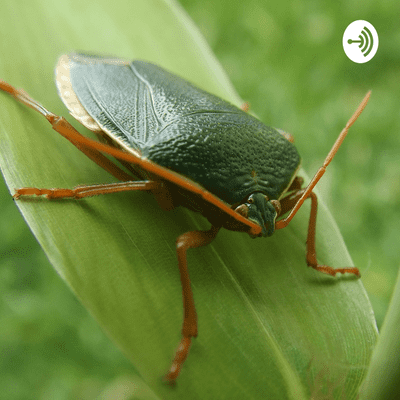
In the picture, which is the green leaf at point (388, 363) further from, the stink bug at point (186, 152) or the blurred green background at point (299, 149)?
the blurred green background at point (299, 149)

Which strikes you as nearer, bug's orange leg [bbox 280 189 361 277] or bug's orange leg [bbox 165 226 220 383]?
bug's orange leg [bbox 165 226 220 383]

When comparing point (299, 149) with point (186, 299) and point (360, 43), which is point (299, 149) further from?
point (186, 299)

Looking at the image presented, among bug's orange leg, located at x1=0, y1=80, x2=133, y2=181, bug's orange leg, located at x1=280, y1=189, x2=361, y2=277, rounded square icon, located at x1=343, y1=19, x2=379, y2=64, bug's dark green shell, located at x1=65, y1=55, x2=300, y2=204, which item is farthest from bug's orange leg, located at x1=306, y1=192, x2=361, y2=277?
bug's orange leg, located at x1=0, y1=80, x2=133, y2=181

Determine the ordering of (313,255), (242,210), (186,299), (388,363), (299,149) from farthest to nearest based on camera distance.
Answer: (299,149)
(313,255)
(242,210)
(186,299)
(388,363)

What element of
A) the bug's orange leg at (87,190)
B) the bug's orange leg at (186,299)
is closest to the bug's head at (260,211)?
the bug's orange leg at (186,299)

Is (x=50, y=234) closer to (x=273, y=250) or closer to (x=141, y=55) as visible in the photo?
(x=273, y=250)

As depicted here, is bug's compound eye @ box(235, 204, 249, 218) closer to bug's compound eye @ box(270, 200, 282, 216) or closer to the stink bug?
the stink bug

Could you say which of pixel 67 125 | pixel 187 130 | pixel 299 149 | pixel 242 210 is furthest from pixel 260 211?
pixel 299 149
